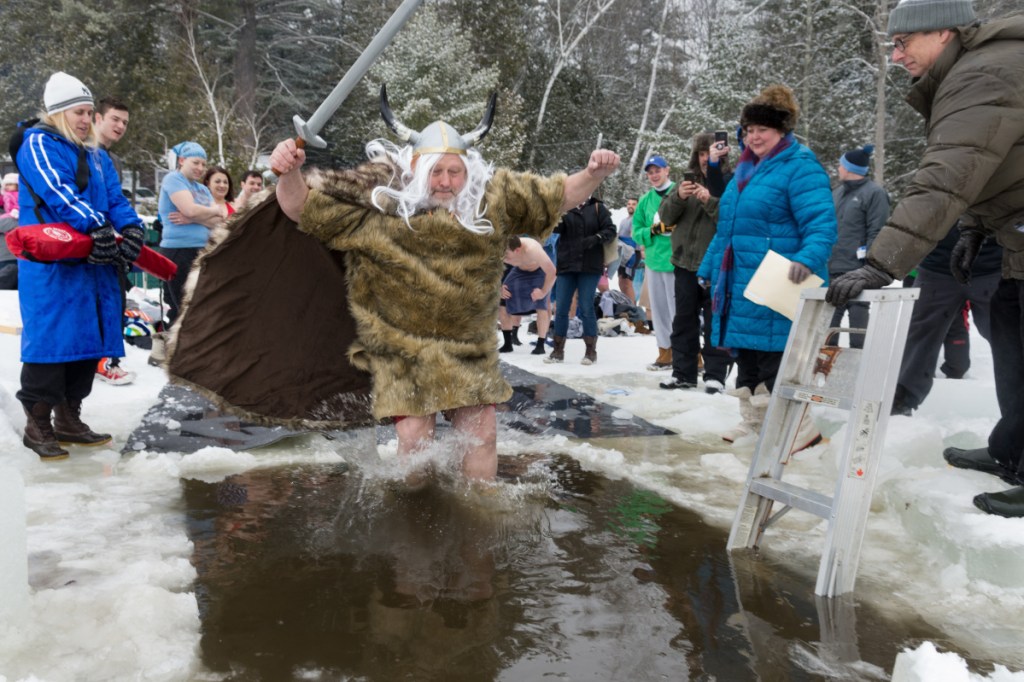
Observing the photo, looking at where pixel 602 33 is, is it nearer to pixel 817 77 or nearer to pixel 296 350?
pixel 817 77

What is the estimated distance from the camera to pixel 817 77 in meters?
24.4

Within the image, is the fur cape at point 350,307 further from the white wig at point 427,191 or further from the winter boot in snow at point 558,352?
the winter boot in snow at point 558,352

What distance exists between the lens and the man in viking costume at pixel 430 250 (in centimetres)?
349

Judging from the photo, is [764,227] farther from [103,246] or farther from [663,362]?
[103,246]

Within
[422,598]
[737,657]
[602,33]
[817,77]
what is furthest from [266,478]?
[602,33]

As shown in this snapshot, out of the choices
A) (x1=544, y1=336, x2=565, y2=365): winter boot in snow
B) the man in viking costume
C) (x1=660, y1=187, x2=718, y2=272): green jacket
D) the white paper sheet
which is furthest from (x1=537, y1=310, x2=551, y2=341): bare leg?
the man in viking costume

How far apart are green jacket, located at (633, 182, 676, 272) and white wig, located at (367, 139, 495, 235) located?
3952 millimetres

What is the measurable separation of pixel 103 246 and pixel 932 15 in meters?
3.99

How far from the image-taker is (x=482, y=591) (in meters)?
2.73

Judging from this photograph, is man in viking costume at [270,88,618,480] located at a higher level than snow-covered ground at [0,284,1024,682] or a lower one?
higher

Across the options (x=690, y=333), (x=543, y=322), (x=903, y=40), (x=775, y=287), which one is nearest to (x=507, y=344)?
(x=543, y=322)

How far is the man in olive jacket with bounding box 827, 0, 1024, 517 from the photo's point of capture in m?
2.68

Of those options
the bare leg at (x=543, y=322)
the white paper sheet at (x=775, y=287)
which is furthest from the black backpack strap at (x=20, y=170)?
the bare leg at (x=543, y=322)

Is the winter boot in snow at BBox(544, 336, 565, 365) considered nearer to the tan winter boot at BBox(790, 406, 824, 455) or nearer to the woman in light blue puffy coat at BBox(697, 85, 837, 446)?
the woman in light blue puffy coat at BBox(697, 85, 837, 446)
